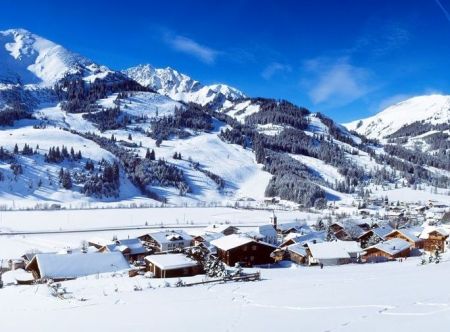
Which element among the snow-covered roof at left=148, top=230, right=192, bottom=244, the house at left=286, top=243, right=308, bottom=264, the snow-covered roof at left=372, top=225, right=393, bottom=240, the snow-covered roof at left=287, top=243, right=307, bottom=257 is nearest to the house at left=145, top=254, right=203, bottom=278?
the house at left=286, top=243, right=308, bottom=264

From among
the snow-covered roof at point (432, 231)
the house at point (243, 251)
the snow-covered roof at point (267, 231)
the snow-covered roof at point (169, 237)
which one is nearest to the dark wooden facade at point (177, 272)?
the house at point (243, 251)

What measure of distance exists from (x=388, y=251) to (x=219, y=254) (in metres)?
22.4

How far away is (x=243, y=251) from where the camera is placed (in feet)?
196

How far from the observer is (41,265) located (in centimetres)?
4438

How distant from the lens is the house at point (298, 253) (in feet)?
207

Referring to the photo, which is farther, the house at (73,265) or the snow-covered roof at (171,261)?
the house at (73,265)

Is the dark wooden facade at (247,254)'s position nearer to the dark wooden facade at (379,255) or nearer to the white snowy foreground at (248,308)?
the dark wooden facade at (379,255)

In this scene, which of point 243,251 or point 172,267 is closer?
point 172,267

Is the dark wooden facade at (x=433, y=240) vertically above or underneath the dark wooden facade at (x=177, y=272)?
above

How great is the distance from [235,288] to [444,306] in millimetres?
11534

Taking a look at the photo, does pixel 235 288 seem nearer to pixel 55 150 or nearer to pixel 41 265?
pixel 41 265

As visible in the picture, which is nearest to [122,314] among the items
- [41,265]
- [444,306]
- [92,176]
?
[444,306]

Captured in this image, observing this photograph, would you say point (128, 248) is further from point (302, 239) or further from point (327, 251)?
point (327, 251)

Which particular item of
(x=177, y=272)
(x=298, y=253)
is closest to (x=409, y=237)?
(x=298, y=253)
